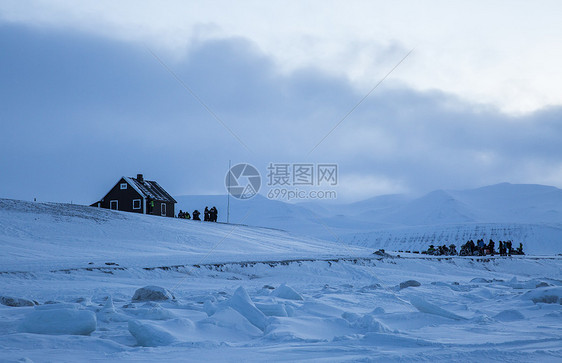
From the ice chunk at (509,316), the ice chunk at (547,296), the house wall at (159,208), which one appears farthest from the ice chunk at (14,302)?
the house wall at (159,208)

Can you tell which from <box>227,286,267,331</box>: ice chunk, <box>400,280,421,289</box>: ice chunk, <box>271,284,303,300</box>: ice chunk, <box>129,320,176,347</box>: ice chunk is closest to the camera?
<box>129,320,176,347</box>: ice chunk

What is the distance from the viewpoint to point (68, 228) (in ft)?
106

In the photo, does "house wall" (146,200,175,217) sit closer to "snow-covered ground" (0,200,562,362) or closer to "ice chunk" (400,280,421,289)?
"snow-covered ground" (0,200,562,362)

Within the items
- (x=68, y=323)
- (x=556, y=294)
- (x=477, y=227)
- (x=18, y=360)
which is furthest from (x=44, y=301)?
(x=477, y=227)

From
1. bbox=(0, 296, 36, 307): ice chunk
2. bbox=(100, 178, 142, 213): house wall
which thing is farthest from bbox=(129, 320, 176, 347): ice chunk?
bbox=(100, 178, 142, 213): house wall

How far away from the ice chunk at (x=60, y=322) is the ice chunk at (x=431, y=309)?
19.3 feet

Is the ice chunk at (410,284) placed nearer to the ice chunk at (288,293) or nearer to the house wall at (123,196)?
the ice chunk at (288,293)

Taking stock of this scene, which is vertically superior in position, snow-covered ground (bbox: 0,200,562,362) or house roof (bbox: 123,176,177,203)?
house roof (bbox: 123,176,177,203)

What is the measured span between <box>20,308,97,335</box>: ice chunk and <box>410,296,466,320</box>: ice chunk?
5.88 meters

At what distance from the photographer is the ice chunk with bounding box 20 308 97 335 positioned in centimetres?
795

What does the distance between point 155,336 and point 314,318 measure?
2.99 metres

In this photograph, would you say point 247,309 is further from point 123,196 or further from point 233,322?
point 123,196

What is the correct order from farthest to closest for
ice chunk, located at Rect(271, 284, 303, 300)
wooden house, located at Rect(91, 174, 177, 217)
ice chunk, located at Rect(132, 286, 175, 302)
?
1. wooden house, located at Rect(91, 174, 177, 217)
2. ice chunk, located at Rect(271, 284, 303, 300)
3. ice chunk, located at Rect(132, 286, 175, 302)

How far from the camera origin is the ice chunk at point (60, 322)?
7953mm
